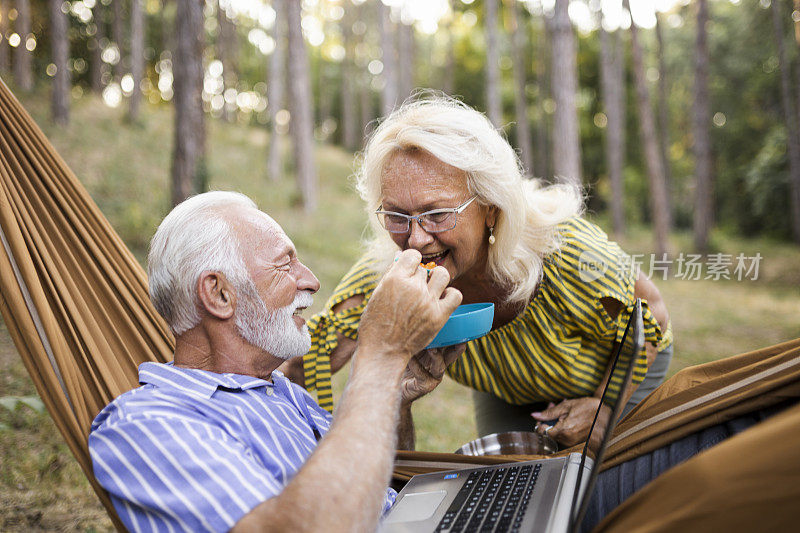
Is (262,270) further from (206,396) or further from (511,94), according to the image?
(511,94)

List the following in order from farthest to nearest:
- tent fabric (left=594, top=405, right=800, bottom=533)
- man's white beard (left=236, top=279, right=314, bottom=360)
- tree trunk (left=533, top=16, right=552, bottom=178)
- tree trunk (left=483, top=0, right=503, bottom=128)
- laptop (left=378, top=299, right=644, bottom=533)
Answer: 1. tree trunk (left=533, top=16, right=552, bottom=178)
2. tree trunk (left=483, top=0, right=503, bottom=128)
3. man's white beard (left=236, top=279, right=314, bottom=360)
4. laptop (left=378, top=299, right=644, bottom=533)
5. tent fabric (left=594, top=405, right=800, bottom=533)

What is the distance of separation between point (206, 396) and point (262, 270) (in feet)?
1.27

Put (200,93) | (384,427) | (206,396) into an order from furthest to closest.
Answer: (200,93) → (206,396) → (384,427)

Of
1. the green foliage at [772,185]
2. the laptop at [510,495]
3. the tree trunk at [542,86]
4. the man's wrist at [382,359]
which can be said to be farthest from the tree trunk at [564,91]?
the tree trunk at [542,86]

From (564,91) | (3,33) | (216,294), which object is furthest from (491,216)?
(3,33)

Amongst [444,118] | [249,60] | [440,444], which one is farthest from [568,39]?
[249,60]

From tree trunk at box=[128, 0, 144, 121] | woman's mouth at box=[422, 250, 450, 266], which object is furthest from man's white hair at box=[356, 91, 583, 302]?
tree trunk at box=[128, 0, 144, 121]

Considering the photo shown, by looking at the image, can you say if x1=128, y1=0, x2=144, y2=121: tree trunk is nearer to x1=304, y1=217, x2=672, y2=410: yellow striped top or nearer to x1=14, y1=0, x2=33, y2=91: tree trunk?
x1=14, y1=0, x2=33, y2=91: tree trunk

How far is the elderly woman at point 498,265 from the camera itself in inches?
85.7

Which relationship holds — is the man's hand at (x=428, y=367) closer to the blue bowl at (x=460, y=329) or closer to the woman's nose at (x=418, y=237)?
the blue bowl at (x=460, y=329)

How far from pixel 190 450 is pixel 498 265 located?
4.77 feet

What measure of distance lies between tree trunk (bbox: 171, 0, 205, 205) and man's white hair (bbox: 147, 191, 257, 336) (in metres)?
4.96

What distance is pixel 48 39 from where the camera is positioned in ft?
55.8

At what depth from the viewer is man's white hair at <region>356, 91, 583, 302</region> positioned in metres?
2.21
